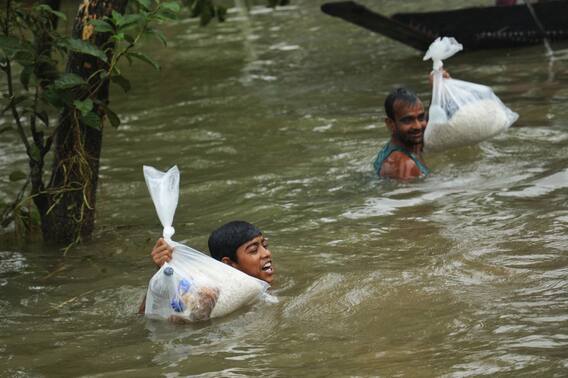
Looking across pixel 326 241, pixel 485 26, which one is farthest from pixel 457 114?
pixel 485 26

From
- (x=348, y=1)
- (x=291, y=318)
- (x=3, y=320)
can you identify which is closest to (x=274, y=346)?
(x=291, y=318)

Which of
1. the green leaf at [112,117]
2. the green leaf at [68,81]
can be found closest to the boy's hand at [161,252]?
the green leaf at [68,81]

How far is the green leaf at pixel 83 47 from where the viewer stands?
5805mm

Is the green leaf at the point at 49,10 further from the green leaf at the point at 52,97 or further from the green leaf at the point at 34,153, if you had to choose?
the green leaf at the point at 34,153

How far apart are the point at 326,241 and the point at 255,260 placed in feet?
3.44

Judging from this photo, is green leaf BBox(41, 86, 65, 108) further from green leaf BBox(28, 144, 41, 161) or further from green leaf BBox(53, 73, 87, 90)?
green leaf BBox(28, 144, 41, 161)

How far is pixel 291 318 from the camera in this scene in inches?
198

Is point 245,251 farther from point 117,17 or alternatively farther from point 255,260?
point 117,17

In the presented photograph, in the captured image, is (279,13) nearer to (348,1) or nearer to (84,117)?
(348,1)

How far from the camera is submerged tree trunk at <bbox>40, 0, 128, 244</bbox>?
6.29 m

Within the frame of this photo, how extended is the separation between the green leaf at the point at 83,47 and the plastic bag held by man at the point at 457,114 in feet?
7.94

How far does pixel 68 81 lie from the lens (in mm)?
5906

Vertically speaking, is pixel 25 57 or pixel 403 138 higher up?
pixel 25 57

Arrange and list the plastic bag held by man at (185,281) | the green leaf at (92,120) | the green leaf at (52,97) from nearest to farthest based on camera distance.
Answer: the plastic bag held by man at (185,281), the green leaf at (52,97), the green leaf at (92,120)
